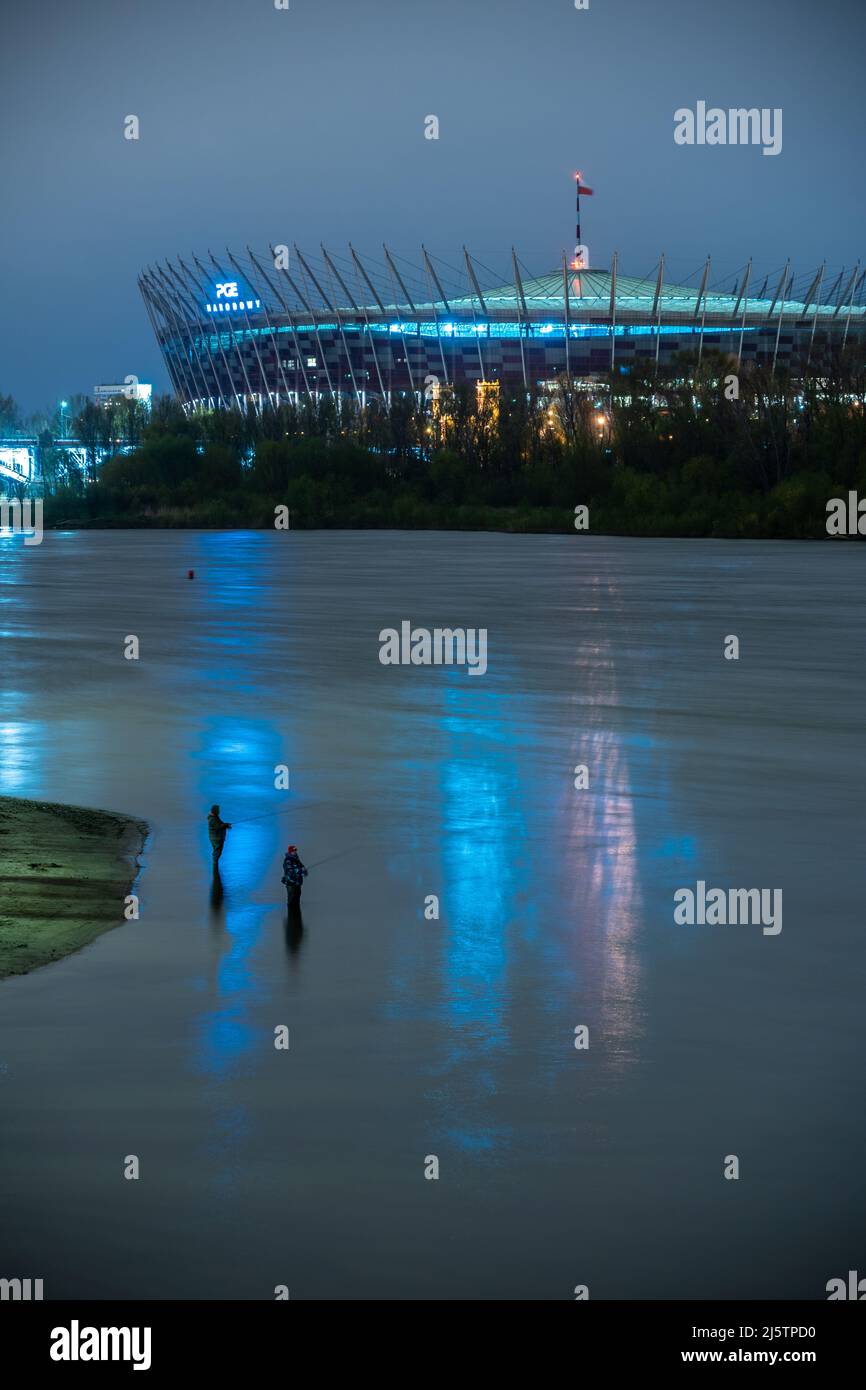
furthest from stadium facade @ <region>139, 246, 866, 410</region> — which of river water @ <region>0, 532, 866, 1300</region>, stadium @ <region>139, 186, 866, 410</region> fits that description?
river water @ <region>0, 532, 866, 1300</region>

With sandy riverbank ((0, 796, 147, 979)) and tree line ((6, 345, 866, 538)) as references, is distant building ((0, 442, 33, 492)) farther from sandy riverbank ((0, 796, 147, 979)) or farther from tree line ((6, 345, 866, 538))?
sandy riverbank ((0, 796, 147, 979))

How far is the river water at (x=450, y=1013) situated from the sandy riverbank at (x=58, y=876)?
25cm

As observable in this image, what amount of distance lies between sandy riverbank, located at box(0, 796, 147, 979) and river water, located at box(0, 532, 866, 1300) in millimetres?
251

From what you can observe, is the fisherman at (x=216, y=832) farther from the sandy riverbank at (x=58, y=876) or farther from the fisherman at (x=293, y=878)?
the fisherman at (x=293, y=878)

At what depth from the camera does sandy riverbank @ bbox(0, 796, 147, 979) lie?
11.5 metres

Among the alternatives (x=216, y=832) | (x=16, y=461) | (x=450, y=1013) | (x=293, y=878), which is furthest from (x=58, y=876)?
(x=16, y=461)

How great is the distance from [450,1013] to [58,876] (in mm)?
4243

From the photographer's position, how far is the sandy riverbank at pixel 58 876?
A: 11531 mm

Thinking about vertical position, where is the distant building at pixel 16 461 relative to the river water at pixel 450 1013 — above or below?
above

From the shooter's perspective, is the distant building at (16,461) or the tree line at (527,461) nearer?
the tree line at (527,461)

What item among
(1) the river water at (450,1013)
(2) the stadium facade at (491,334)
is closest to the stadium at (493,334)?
(2) the stadium facade at (491,334)

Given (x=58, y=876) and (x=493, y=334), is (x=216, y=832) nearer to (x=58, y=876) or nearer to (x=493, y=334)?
(x=58, y=876)

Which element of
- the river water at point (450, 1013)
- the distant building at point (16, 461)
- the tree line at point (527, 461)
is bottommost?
the river water at point (450, 1013)

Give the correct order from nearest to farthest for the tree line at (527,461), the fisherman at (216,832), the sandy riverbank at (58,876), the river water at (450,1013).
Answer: the river water at (450,1013) < the sandy riverbank at (58,876) < the fisherman at (216,832) < the tree line at (527,461)
